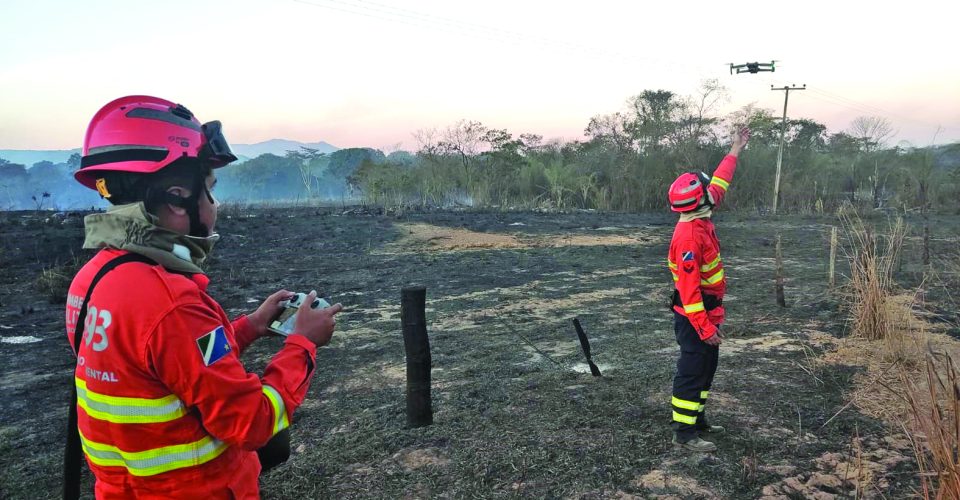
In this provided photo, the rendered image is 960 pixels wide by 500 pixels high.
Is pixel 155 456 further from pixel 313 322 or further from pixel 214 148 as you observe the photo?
pixel 214 148

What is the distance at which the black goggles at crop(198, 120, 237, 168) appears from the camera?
1.59 metres

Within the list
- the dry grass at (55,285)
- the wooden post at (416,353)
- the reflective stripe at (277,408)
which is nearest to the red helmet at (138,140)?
the reflective stripe at (277,408)

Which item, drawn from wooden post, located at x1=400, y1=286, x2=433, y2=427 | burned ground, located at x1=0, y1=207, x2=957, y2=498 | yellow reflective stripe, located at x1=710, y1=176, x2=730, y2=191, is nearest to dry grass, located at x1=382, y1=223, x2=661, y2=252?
burned ground, located at x1=0, y1=207, x2=957, y2=498

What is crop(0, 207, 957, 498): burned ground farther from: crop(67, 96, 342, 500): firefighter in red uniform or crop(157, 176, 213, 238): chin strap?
crop(157, 176, 213, 238): chin strap

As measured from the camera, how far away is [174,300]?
1.29 meters

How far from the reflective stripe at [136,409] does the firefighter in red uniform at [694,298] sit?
9.61ft

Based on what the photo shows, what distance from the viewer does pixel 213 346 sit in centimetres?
133

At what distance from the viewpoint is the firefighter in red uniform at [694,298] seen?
3.41 m

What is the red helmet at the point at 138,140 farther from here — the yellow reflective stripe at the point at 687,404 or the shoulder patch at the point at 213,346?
the yellow reflective stripe at the point at 687,404

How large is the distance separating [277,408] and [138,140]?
0.82 m

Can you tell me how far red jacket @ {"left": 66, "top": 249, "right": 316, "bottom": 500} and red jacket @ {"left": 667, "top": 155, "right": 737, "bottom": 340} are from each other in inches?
106

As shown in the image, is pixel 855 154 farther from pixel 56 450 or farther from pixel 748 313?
pixel 56 450

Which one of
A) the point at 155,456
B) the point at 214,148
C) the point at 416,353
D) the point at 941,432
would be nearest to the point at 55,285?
the point at 416,353

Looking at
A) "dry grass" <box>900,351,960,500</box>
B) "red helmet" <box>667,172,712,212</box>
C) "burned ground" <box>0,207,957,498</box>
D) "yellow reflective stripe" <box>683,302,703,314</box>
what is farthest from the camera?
"red helmet" <box>667,172,712,212</box>
